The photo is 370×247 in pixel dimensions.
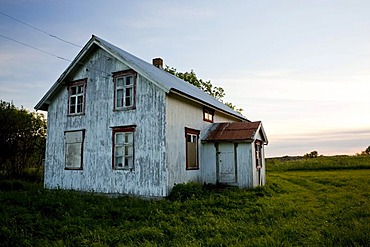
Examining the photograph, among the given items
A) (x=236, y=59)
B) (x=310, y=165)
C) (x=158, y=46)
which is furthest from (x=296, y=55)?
(x=310, y=165)

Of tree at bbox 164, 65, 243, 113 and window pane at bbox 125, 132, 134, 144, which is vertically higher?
tree at bbox 164, 65, 243, 113

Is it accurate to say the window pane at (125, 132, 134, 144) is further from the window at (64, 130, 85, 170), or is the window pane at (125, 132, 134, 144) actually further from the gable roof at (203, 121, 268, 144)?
the gable roof at (203, 121, 268, 144)

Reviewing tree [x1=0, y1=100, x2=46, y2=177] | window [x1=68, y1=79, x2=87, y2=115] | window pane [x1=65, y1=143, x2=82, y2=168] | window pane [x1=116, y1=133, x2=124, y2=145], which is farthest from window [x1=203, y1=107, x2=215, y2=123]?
tree [x1=0, y1=100, x2=46, y2=177]

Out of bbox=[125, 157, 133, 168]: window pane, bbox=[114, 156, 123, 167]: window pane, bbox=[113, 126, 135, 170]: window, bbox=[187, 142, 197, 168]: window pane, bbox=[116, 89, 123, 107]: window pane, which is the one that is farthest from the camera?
bbox=[187, 142, 197, 168]: window pane

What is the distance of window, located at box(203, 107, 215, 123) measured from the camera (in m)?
17.1

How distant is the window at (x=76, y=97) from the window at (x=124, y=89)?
231 centimetres

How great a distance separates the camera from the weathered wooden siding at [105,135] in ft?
43.3

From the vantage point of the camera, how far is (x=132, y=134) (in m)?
14.0

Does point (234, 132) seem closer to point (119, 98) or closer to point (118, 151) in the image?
point (118, 151)

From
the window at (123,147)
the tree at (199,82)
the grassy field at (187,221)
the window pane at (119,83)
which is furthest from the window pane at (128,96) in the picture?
the tree at (199,82)

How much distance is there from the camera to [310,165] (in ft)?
115

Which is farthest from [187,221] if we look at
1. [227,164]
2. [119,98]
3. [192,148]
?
[119,98]

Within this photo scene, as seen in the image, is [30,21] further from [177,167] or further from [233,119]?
[233,119]

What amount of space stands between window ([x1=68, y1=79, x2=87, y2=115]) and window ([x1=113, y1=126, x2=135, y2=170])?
291 cm
